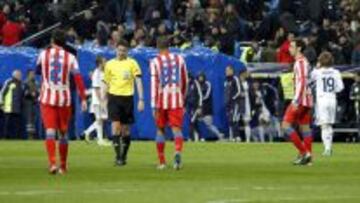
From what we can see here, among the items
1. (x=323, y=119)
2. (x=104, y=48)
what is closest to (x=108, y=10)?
(x=104, y=48)

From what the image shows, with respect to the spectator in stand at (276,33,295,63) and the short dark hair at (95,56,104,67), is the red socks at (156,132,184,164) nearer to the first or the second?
the short dark hair at (95,56,104,67)

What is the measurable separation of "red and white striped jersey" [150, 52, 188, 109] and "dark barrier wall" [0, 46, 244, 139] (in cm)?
1459

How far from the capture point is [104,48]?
40.2 meters

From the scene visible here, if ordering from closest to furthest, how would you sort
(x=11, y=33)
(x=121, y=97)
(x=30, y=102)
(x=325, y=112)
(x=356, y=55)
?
(x=121, y=97) → (x=325, y=112) → (x=30, y=102) → (x=356, y=55) → (x=11, y=33)

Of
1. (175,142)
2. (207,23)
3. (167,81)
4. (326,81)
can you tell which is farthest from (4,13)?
(175,142)

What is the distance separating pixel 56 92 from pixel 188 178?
2.99m

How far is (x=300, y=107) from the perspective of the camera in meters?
27.0

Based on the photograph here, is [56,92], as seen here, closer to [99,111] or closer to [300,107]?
[300,107]

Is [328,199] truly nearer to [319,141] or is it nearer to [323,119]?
[323,119]

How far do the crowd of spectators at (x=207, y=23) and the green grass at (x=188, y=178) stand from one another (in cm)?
970

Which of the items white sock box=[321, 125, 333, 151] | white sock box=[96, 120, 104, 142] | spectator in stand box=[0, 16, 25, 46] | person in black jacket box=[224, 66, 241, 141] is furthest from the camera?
Result: spectator in stand box=[0, 16, 25, 46]

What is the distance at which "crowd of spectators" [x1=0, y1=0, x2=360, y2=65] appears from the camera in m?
42.0

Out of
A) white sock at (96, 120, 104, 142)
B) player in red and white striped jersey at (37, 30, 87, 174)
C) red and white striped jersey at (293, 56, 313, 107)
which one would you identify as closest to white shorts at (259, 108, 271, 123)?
white sock at (96, 120, 104, 142)

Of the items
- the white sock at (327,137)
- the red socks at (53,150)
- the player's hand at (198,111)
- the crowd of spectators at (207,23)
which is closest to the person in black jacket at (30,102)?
the crowd of spectators at (207,23)
